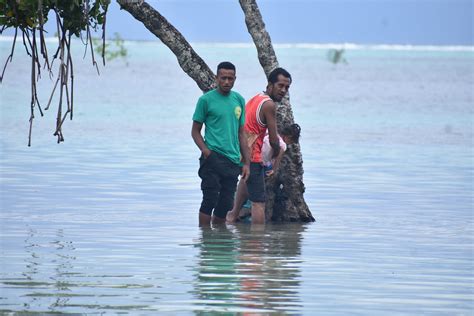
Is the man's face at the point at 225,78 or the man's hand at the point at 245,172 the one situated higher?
the man's face at the point at 225,78

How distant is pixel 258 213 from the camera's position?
478 inches

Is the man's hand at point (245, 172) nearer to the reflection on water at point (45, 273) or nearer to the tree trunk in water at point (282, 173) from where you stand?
the tree trunk in water at point (282, 173)

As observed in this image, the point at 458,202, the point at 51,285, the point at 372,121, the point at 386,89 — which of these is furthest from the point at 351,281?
the point at 386,89

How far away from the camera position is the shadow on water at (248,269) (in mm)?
8273

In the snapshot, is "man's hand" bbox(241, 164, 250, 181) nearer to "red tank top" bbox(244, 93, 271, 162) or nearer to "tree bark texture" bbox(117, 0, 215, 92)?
"red tank top" bbox(244, 93, 271, 162)

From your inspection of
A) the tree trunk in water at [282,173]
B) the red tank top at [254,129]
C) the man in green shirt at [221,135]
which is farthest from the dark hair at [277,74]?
the tree trunk in water at [282,173]

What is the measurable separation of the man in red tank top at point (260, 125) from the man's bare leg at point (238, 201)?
0.33 ft

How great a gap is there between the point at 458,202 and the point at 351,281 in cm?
648

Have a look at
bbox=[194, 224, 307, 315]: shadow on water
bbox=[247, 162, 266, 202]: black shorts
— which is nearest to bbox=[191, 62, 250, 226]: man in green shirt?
bbox=[247, 162, 266, 202]: black shorts

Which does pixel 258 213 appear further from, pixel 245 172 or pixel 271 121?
pixel 271 121

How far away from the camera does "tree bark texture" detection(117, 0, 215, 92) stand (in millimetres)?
12742

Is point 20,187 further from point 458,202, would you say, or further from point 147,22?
point 458,202

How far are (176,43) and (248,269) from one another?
Answer: 3.90 metres

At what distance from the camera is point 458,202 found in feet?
50.8
